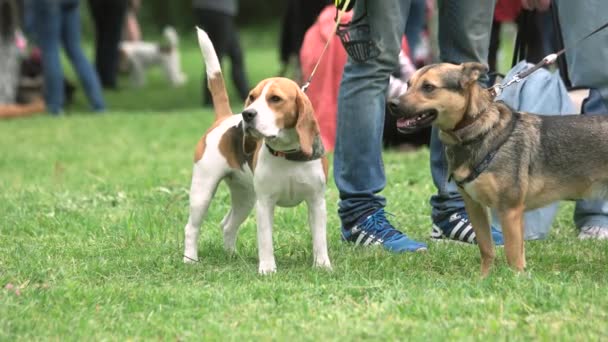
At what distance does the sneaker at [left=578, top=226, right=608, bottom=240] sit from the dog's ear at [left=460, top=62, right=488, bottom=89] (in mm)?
1561

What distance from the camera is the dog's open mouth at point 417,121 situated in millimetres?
4430

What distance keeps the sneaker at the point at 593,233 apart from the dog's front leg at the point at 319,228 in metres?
1.67

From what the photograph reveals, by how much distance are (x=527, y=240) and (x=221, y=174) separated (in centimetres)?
178

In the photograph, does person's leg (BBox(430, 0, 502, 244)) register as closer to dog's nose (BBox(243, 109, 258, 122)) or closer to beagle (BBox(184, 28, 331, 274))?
beagle (BBox(184, 28, 331, 274))

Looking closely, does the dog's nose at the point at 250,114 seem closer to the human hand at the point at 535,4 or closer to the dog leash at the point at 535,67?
the dog leash at the point at 535,67

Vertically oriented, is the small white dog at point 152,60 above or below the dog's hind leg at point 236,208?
below

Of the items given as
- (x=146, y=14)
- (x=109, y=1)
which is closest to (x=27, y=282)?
(x=109, y=1)

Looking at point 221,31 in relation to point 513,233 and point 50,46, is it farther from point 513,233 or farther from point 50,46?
point 513,233

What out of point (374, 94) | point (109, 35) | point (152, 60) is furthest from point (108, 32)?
point (374, 94)

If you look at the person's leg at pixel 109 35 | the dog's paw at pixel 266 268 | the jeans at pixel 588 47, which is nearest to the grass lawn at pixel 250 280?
the dog's paw at pixel 266 268

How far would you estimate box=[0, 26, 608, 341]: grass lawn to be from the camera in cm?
379

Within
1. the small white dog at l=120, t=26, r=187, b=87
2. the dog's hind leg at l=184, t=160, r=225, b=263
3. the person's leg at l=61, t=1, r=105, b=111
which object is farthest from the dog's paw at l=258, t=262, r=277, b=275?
the small white dog at l=120, t=26, r=187, b=87

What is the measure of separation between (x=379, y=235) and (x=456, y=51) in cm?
104

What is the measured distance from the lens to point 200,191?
4871mm
